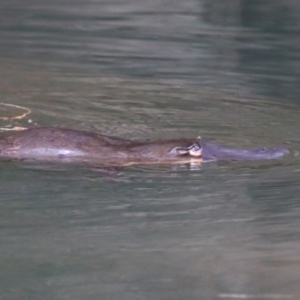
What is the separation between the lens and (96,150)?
19.9 feet

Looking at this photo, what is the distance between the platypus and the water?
8 centimetres

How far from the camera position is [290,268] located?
4.24 m

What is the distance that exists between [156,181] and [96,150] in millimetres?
496

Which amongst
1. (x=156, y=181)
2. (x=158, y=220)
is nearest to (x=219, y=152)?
(x=156, y=181)

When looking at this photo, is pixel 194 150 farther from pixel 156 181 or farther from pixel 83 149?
pixel 83 149

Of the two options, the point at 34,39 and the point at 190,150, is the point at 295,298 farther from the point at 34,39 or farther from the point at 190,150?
the point at 34,39

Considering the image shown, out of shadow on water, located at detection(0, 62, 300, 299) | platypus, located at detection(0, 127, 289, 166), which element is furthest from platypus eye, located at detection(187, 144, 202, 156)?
shadow on water, located at detection(0, 62, 300, 299)

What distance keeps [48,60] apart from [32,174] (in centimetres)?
426

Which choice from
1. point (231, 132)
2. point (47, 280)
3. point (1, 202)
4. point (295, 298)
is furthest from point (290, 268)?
point (231, 132)

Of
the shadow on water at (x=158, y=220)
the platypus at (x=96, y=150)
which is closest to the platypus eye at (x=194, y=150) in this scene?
the platypus at (x=96, y=150)

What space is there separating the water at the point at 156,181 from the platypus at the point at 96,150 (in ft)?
0.25

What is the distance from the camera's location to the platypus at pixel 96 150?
19.8 ft

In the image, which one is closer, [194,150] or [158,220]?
[158,220]

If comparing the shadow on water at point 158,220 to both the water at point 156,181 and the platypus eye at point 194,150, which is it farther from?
the platypus eye at point 194,150
